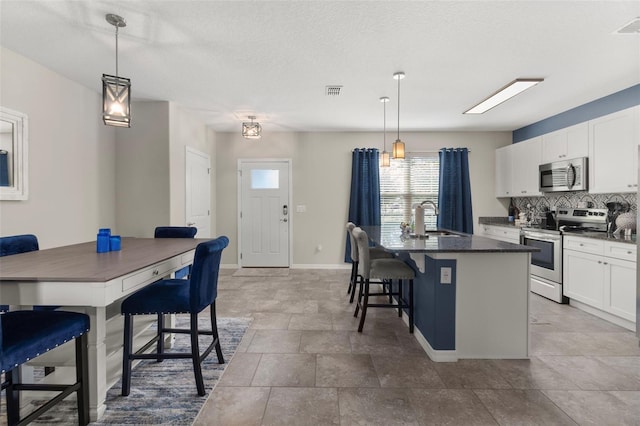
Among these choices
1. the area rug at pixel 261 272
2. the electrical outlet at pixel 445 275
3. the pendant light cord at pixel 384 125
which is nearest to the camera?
the electrical outlet at pixel 445 275

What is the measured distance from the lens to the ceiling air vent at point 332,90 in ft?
11.9

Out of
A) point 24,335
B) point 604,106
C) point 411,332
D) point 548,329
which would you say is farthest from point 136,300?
point 604,106

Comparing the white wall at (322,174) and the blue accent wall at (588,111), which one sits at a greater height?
the blue accent wall at (588,111)

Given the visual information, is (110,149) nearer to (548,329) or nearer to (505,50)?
(505,50)

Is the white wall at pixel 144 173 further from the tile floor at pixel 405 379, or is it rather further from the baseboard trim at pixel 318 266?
the baseboard trim at pixel 318 266

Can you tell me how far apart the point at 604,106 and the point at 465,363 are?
12.2ft

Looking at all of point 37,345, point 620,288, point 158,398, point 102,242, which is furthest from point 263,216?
point 620,288

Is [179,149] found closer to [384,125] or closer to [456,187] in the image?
[384,125]

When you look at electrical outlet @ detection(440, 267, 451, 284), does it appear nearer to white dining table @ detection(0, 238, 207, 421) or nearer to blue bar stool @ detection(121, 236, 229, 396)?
blue bar stool @ detection(121, 236, 229, 396)

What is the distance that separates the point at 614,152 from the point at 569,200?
3.79ft

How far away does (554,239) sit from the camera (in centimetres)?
396

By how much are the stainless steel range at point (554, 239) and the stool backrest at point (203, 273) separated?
3.74 m

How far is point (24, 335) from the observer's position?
4.80 feet

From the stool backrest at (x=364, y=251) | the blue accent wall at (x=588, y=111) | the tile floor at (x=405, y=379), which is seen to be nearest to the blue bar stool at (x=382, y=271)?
the stool backrest at (x=364, y=251)
